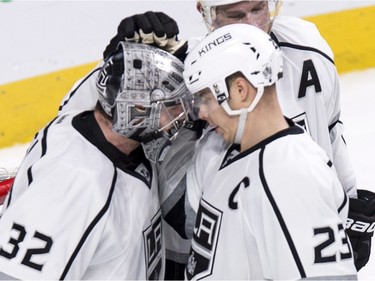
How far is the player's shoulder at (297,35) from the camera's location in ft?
7.21

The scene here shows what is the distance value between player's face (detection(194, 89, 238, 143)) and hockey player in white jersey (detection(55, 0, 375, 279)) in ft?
0.52

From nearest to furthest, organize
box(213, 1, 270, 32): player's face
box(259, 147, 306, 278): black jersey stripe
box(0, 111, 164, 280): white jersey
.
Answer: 1. box(259, 147, 306, 278): black jersey stripe
2. box(0, 111, 164, 280): white jersey
3. box(213, 1, 270, 32): player's face

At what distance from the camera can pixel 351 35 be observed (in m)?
4.07

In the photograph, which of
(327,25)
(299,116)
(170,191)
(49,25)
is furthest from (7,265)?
(327,25)

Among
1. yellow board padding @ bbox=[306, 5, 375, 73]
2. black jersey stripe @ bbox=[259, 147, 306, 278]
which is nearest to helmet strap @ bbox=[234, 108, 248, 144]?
black jersey stripe @ bbox=[259, 147, 306, 278]

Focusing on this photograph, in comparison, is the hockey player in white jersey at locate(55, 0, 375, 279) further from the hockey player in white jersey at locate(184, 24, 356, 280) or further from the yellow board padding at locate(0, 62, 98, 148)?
the yellow board padding at locate(0, 62, 98, 148)

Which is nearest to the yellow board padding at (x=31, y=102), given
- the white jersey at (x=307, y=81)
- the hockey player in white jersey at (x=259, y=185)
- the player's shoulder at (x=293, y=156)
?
the white jersey at (x=307, y=81)

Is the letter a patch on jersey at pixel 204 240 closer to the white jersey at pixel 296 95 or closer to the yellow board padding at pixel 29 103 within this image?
the white jersey at pixel 296 95

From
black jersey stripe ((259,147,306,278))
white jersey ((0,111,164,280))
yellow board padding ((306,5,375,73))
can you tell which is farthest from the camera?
yellow board padding ((306,5,375,73))

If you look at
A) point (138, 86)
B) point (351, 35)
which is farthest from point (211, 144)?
point (351, 35)

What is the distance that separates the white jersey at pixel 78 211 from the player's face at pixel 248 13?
0.40m

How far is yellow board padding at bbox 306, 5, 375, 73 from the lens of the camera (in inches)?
159

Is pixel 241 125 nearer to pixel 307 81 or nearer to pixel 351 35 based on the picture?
pixel 307 81

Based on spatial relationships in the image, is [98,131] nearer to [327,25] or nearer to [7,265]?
[7,265]
